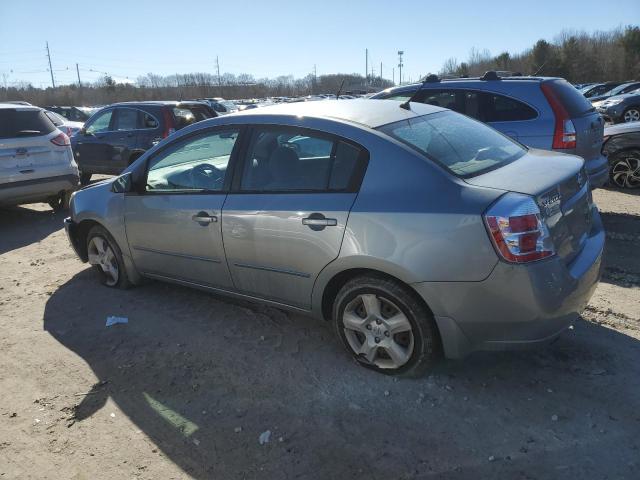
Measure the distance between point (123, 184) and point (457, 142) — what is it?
2.86m

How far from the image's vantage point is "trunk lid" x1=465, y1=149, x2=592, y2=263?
2.71 metres

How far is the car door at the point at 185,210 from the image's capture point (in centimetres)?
374

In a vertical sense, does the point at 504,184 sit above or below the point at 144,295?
above

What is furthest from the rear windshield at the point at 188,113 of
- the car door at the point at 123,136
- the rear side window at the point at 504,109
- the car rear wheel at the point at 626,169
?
the car rear wheel at the point at 626,169

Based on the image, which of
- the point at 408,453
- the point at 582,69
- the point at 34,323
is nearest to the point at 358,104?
the point at 408,453

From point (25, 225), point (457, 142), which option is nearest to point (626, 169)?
point (457, 142)

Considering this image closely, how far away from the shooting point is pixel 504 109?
5887mm

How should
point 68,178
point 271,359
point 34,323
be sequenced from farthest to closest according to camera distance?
point 68,178 → point 34,323 → point 271,359

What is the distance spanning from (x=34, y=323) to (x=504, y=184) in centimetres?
394

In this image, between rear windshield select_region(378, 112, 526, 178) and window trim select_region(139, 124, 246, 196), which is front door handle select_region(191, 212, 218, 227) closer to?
window trim select_region(139, 124, 246, 196)

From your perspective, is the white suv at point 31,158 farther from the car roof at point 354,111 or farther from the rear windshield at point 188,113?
the car roof at point 354,111

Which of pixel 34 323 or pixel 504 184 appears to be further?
pixel 34 323

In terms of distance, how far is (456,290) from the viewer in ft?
8.87

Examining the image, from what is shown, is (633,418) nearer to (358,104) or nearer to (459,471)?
(459,471)
